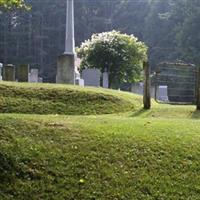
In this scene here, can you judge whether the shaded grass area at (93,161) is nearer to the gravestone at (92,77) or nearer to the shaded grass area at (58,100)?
the shaded grass area at (58,100)

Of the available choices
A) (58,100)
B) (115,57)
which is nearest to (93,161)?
(58,100)

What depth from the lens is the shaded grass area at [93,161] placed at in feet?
22.5

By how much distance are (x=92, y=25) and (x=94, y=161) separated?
65.1 meters

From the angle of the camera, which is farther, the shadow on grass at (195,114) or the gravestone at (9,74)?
the gravestone at (9,74)

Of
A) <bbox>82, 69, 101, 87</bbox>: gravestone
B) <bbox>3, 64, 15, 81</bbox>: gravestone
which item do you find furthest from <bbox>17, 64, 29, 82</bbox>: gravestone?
<bbox>82, 69, 101, 87</bbox>: gravestone

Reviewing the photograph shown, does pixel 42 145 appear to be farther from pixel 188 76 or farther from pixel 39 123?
pixel 188 76

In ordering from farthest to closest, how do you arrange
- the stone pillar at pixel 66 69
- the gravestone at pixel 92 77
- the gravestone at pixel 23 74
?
the gravestone at pixel 92 77 < the gravestone at pixel 23 74 < the stone pillar at pixel 66 69

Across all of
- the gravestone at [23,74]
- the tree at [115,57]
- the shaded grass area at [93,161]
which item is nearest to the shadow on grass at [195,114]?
the shaded grass area at [93,161]

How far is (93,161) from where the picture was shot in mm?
7500

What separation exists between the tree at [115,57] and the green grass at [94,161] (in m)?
20.8

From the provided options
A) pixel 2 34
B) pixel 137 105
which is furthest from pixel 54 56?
pixel 137 105

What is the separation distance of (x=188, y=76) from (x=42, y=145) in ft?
48.0

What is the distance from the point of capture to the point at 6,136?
782 cm

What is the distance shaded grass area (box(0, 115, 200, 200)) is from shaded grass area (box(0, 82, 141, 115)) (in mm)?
4094
